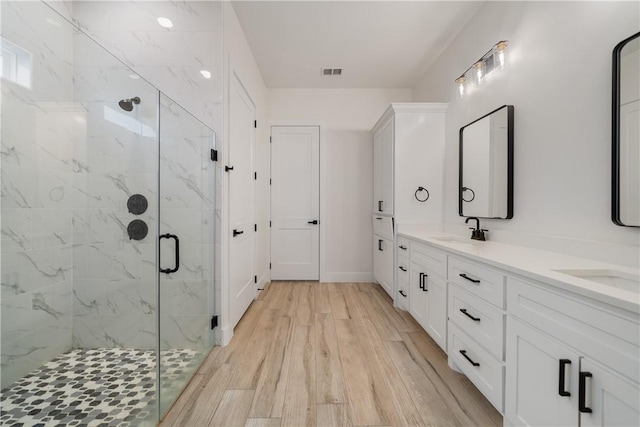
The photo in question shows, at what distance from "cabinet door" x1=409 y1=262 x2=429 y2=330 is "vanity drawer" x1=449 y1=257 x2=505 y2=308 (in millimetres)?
478

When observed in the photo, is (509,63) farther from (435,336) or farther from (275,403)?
(275,403)

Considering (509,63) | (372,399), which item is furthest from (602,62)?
(372,399)

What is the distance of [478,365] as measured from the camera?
151 cm

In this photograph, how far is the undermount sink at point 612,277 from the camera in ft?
3.71

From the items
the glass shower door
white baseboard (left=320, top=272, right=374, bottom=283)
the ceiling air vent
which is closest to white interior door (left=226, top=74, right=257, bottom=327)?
the glass shower door

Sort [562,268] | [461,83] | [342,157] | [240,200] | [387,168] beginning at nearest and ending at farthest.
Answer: [562,268] → [461,83] → [240,200] → [387,168] → [342,157]

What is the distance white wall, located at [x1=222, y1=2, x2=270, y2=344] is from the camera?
2.22 metres

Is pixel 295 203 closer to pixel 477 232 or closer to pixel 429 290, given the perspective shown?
pixel 429 290

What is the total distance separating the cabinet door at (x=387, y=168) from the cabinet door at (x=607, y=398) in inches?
89.1

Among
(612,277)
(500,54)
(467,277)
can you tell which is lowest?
(467,277)

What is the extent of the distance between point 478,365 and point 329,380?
0.88 meters

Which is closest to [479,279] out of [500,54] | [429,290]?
[429,290]

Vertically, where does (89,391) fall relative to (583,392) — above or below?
below

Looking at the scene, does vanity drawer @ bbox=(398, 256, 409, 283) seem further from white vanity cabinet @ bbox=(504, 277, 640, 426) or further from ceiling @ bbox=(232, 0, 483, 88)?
ceiling @ bbox=(232, 0, 483, 88)
